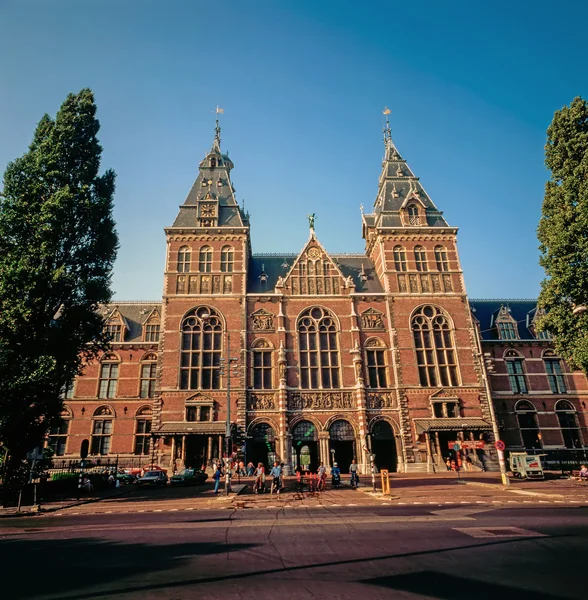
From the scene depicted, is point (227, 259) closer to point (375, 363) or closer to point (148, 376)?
point (148, 376)

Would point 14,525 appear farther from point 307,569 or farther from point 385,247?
point 385,247

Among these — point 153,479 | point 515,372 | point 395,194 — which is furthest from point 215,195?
point 515,372

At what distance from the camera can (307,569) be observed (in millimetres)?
7148

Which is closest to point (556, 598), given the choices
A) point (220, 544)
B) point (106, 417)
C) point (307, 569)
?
point (307, 569)

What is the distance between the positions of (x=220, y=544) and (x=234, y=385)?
24.9m

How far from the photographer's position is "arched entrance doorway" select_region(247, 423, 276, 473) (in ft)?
109

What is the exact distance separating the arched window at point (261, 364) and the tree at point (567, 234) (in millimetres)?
20570

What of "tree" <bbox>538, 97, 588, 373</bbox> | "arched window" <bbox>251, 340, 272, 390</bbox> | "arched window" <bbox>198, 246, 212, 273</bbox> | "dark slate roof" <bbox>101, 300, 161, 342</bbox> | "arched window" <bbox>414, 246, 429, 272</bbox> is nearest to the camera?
"tree" <bbox>538, 97, 588, 373</bbox>

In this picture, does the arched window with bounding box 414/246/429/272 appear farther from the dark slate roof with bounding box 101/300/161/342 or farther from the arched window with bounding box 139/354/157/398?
the arched window with bounding box 139/354/157/398

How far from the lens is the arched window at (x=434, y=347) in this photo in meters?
35.6

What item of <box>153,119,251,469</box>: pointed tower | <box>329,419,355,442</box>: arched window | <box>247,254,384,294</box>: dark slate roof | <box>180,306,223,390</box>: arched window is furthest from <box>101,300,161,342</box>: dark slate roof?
<box>329,419,355,442</box>: arched window

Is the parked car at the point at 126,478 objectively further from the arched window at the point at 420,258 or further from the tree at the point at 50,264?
the arched window at the point at 420,258

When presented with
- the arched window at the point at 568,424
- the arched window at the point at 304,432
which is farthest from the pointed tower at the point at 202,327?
the arched window at the point at 568,424

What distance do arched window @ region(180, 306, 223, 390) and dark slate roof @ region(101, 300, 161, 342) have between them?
25.4ft
